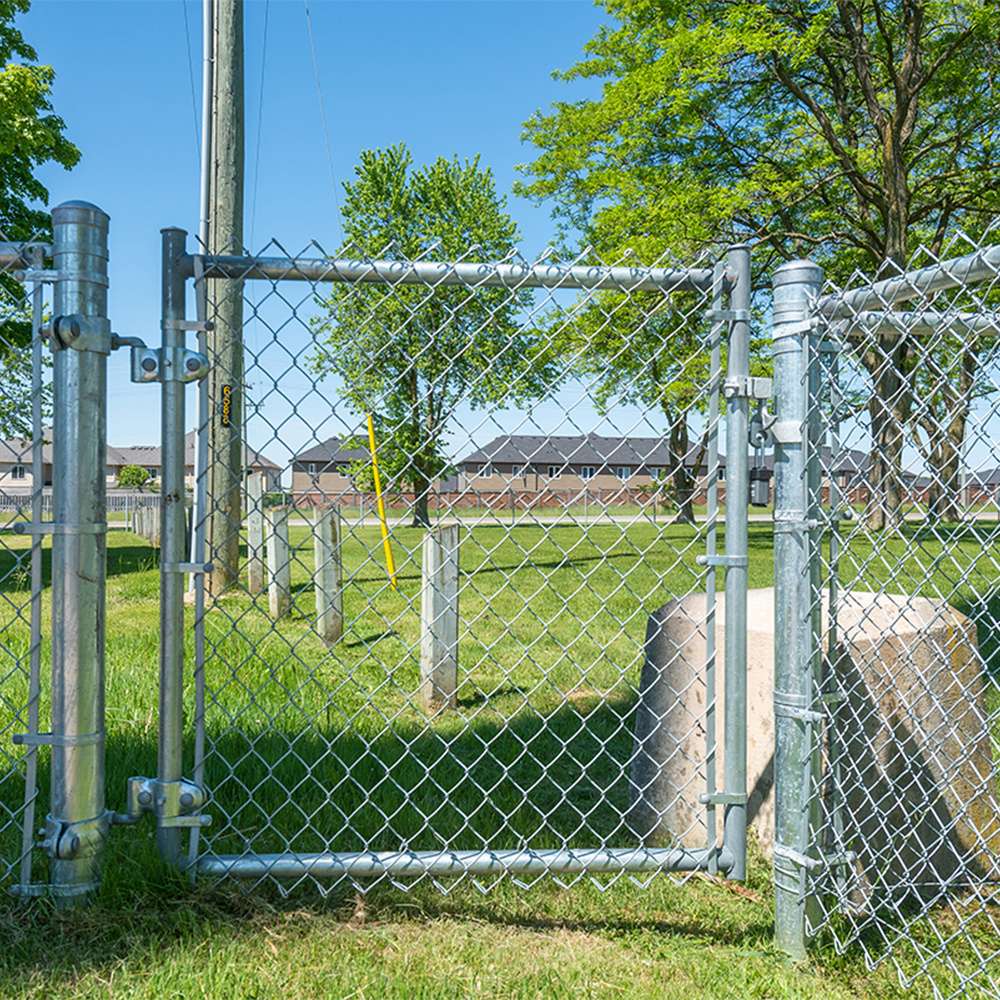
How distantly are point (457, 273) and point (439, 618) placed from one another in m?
2.54

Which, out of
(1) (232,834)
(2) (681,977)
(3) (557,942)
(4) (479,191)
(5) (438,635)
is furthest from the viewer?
(4) (479,191)

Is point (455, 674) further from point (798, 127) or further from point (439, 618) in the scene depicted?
point (798, 127)

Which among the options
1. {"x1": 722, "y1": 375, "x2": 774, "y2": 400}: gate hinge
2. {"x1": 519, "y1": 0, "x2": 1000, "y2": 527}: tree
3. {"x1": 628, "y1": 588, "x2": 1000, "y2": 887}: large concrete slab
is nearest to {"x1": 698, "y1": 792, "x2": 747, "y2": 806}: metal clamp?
{"x1": 628, "y1": 588, "x2": 1000, "y2": 887}: large concrete slab

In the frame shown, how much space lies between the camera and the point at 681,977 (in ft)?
6.50

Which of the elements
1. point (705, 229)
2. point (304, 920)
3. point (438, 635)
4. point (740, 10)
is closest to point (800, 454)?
point (304, 920)

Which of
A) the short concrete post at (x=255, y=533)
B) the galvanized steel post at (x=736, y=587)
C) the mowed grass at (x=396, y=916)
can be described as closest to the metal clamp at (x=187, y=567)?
the mowed grass at (x=396, y=916)

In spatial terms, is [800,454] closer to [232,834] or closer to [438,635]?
[232,834]

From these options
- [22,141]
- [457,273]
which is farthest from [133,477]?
[457,273]

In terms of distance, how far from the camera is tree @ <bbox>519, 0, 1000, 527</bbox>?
527 inches

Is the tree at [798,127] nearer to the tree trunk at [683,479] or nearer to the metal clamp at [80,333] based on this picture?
the tree trunk at [683,479]

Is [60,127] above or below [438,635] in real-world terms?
above

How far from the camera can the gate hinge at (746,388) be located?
2.08 metres

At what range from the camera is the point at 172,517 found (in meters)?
2.00

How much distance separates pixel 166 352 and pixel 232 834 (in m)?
1.58
